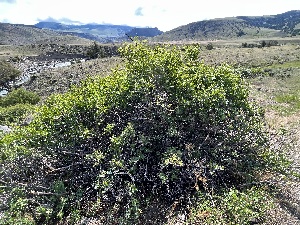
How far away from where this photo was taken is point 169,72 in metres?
8.99

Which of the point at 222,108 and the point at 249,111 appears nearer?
the point at 222,108

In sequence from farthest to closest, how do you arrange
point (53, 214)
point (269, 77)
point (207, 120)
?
point (269, 77), point (207, 120), point (53, 214)

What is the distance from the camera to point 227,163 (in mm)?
8781

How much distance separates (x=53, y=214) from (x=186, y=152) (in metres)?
3.67

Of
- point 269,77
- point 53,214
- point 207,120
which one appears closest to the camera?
point 53,214

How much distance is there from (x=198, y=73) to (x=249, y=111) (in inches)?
71.4

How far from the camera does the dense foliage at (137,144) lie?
812 centimetres

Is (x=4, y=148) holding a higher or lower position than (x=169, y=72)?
lower

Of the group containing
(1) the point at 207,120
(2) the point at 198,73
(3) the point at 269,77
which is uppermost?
(2) the point at 198,73

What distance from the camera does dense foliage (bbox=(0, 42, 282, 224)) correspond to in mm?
8125

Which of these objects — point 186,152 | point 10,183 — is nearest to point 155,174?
point 186,152

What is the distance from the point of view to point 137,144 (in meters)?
8.69

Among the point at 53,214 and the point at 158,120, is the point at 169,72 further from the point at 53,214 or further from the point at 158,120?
the point at 53,214

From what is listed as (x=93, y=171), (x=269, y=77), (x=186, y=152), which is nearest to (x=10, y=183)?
(x=93, y=171)
